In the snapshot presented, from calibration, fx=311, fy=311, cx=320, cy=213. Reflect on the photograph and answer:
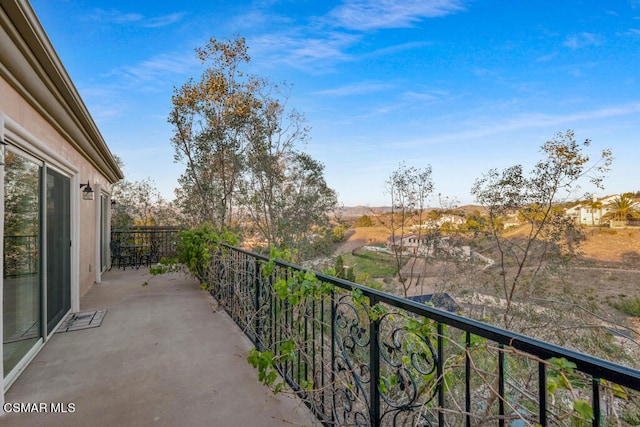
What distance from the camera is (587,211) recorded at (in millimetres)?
8398

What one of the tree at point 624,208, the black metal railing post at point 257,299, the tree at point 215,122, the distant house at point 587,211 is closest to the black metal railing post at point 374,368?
the black metal railing post at point 257,299

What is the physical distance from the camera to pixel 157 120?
305 inches

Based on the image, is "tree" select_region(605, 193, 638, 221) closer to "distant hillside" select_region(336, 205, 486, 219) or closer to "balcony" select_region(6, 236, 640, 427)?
"distant hillside" select_region(336, 205, 486, 219)

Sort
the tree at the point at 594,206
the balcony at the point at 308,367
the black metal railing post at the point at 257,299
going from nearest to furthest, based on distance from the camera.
A: the balcony at the point at 308,367
the black metal railing post at the point at 257,299
the tree at the point at 594,206

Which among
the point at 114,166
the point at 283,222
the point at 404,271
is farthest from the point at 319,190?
the point at 114,166

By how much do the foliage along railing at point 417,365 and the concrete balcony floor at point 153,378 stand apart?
243mm

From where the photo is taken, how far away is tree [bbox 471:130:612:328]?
7.95m

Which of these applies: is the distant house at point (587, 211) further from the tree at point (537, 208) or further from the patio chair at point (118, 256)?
the patio chair at point (118, 256)

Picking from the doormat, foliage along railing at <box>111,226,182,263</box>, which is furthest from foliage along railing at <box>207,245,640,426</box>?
foliage along railing at <box>111,226,182,263</box>

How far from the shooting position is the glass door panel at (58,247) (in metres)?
3.27

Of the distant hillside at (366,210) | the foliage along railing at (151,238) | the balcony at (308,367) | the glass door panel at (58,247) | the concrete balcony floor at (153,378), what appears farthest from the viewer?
the distant hillside at (366,210)

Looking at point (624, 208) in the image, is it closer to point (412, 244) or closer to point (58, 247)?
point (412, 244)

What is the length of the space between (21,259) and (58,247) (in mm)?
1122

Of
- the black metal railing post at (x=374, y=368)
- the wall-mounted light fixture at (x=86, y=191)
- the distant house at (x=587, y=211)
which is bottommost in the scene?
the black metal railing post at (x=374, y=368)
